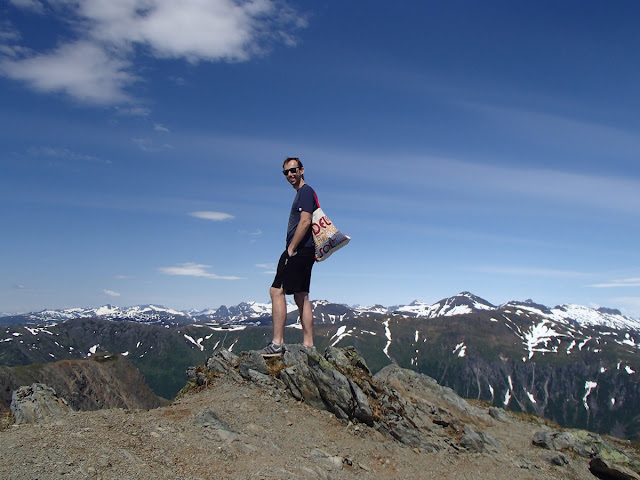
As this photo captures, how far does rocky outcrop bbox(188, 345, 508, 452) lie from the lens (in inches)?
479

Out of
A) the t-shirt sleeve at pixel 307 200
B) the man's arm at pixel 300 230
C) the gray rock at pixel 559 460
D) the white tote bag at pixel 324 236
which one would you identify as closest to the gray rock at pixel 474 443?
the gray rock at pixel 559 460

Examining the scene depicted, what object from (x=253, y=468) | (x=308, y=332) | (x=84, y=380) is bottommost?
(x=84, y=380)

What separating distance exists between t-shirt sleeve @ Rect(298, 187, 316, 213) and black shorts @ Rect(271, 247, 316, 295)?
3.93 ft

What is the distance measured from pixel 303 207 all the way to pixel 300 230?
72cm

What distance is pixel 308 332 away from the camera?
42.9 ft

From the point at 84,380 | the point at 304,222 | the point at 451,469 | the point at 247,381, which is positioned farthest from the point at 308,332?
the point at 84,380

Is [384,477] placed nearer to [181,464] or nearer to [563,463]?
[181,464]

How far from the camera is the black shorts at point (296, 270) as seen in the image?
12289 millimetres

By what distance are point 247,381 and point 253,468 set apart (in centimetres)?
493

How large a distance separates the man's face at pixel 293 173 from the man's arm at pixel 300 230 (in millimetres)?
1333

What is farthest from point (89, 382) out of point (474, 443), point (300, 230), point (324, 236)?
point (324, 236)

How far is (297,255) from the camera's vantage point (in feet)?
40.4

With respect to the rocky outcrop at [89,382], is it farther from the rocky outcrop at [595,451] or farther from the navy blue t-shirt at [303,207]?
the navy blue t-shirt at [303,207]

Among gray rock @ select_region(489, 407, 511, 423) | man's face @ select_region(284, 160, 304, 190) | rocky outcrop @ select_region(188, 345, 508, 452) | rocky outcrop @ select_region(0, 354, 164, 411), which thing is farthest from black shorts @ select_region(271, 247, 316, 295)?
rocky outcrop @ select_region(0, 354, 164, 411)
